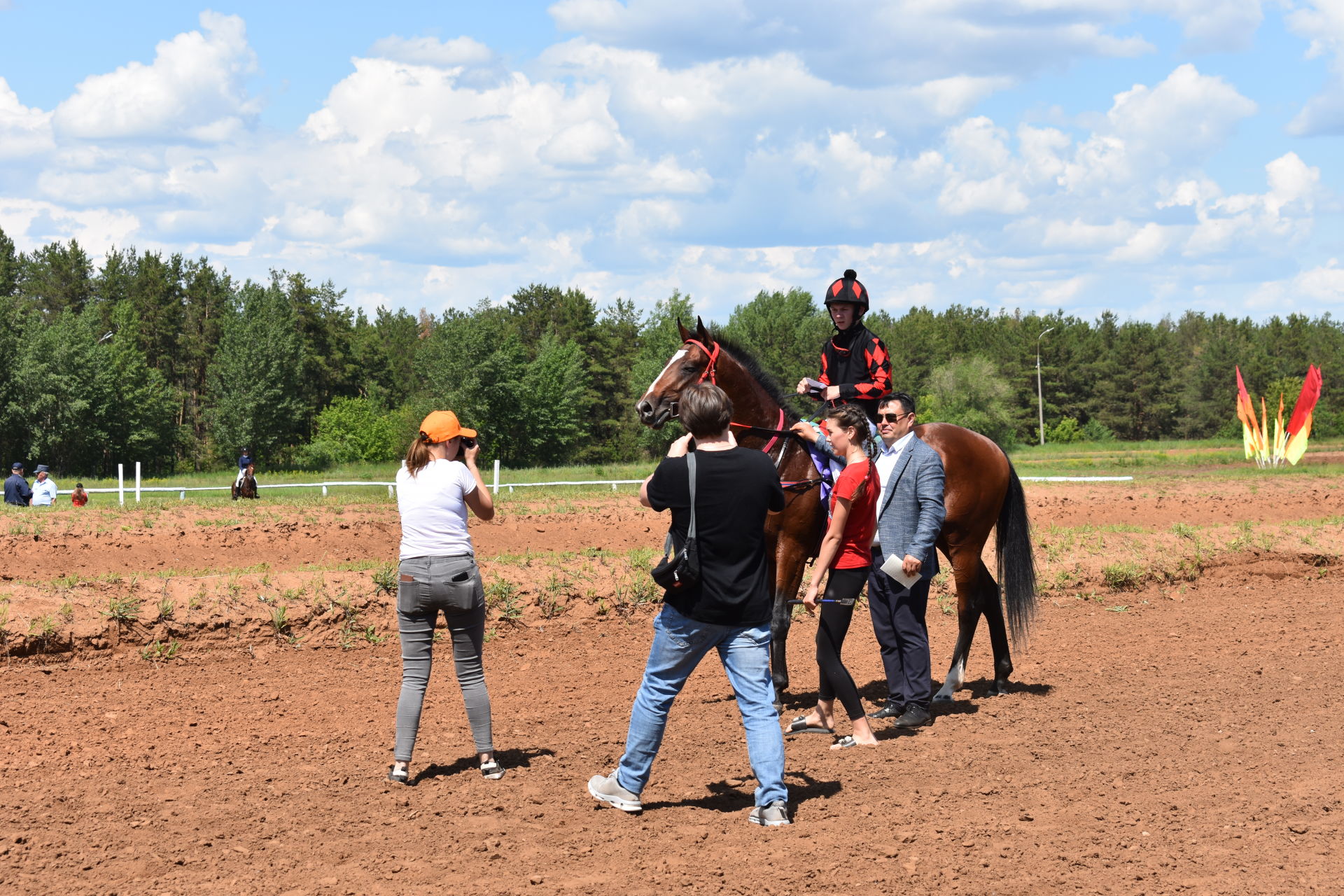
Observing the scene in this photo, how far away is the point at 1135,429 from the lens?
95062 millimetres

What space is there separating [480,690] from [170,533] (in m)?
11.9

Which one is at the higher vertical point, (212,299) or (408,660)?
(212,299)

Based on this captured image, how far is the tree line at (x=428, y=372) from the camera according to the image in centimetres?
6369

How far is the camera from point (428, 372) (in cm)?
7394

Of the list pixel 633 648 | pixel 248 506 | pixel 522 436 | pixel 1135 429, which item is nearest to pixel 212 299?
pixel 522 436

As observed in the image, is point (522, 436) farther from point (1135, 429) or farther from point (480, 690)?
point (480, 690)

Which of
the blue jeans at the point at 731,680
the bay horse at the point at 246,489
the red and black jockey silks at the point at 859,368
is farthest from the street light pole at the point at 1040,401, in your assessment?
the blue jeans at the point at 731,680

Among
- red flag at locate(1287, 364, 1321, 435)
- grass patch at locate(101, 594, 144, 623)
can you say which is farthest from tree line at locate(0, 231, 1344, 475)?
grass patch at locate(101, 594, 144, 623)

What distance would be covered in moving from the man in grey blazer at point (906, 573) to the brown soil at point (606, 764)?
39 centimetres

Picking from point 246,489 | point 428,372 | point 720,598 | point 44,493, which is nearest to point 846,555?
point 720,598

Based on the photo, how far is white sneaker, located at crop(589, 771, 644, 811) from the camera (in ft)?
18.0

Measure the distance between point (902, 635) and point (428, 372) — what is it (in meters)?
69.2

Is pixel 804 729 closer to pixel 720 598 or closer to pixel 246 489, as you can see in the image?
pixel 720 598

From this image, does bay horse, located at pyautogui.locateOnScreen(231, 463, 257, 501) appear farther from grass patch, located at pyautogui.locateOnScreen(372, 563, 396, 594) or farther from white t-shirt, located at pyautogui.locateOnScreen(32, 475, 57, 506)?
grass patch, located at pyautogui.locateOnScreen(372, 563, 396, 594)
